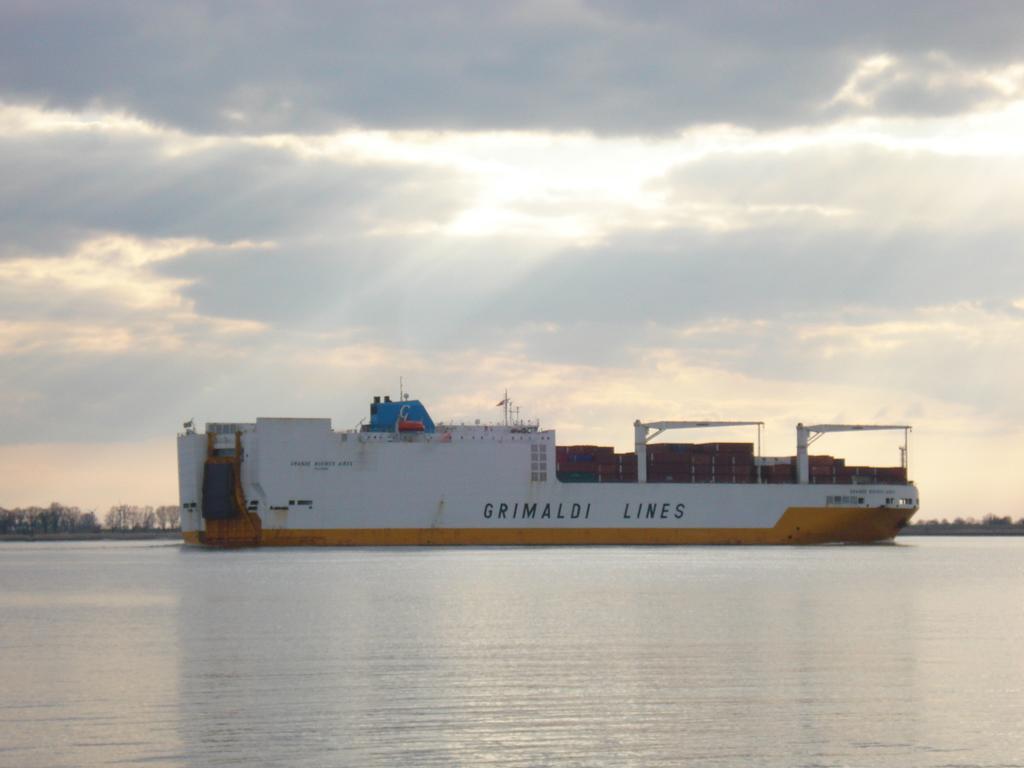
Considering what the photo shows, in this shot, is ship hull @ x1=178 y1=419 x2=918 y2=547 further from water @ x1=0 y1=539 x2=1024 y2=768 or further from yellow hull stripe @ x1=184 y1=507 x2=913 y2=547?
water @ x1=0 y1=539 x2=1024 y2=768

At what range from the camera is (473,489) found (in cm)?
6912

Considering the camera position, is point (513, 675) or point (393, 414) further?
point (393, 414)

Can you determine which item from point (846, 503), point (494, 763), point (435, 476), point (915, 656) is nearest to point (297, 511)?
point (435, 476)

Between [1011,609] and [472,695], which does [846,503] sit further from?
[472,695]

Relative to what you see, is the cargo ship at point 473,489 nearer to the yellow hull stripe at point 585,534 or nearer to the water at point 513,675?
the yellow hull stripe at point 585,534

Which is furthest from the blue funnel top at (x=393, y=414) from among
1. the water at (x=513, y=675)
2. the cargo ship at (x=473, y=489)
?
the water at (x=513, y=675)

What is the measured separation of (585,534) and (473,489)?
259 inches

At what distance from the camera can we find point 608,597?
41.6m

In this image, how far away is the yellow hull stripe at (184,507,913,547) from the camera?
68250 mm

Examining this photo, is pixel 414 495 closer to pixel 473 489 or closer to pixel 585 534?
pixel 473 489

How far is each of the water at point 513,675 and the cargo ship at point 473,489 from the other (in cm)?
2045

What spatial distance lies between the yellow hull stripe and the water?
68.1 ft

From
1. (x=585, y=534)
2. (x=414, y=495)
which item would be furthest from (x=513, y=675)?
(x=585, y=534)

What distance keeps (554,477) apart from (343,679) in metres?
47.1
